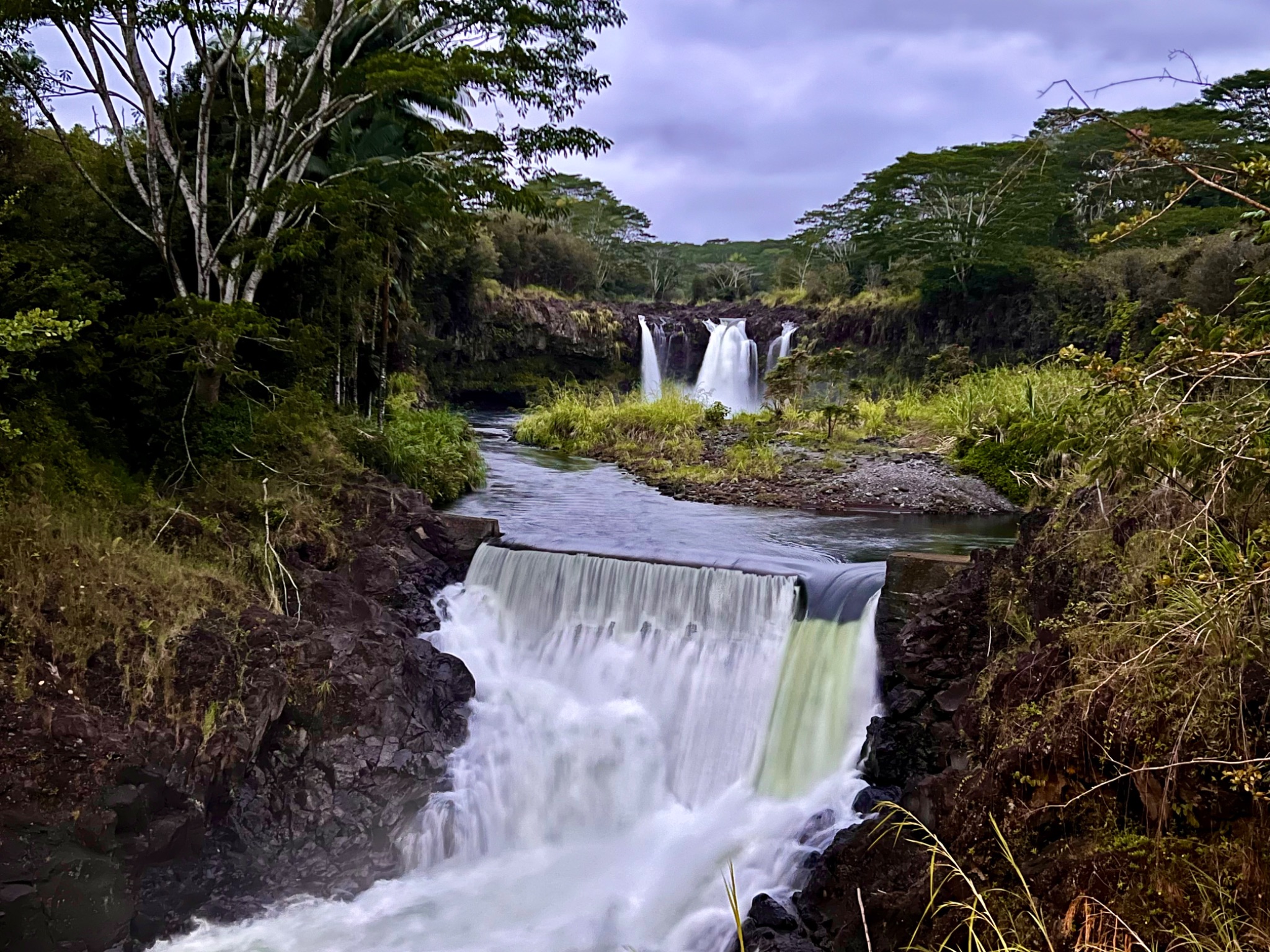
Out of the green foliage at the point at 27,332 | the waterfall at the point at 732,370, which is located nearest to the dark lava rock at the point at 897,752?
the green foliage at the point at 27,332

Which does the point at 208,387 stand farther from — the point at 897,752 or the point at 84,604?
the point at 897,752

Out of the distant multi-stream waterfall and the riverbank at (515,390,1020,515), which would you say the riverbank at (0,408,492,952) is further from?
the riverbank at (515,390,1020,515)

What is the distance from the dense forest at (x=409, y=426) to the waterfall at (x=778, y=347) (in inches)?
329

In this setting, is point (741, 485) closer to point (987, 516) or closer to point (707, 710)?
point (987, 516)

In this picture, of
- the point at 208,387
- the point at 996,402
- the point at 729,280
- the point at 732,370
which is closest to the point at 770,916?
the point at 208,387

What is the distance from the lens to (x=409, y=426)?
1199 centimetres

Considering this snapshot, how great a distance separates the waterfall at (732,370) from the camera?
24578 mm

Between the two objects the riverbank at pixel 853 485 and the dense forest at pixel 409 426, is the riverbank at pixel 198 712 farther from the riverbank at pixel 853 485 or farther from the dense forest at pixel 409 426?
the riverbank at pixel 853 485

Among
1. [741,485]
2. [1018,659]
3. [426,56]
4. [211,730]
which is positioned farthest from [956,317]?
[211,730]

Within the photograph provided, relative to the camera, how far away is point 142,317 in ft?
20.8

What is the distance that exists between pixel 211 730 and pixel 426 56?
19.8 ft

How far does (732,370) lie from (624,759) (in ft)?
66.5

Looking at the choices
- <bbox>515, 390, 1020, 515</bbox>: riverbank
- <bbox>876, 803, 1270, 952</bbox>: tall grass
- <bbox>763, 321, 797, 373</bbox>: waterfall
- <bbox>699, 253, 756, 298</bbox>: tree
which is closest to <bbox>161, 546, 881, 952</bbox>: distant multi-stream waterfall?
<bbox>876, 803, 1270, 952</bbox>: tall grass

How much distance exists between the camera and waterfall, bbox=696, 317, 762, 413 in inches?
968
